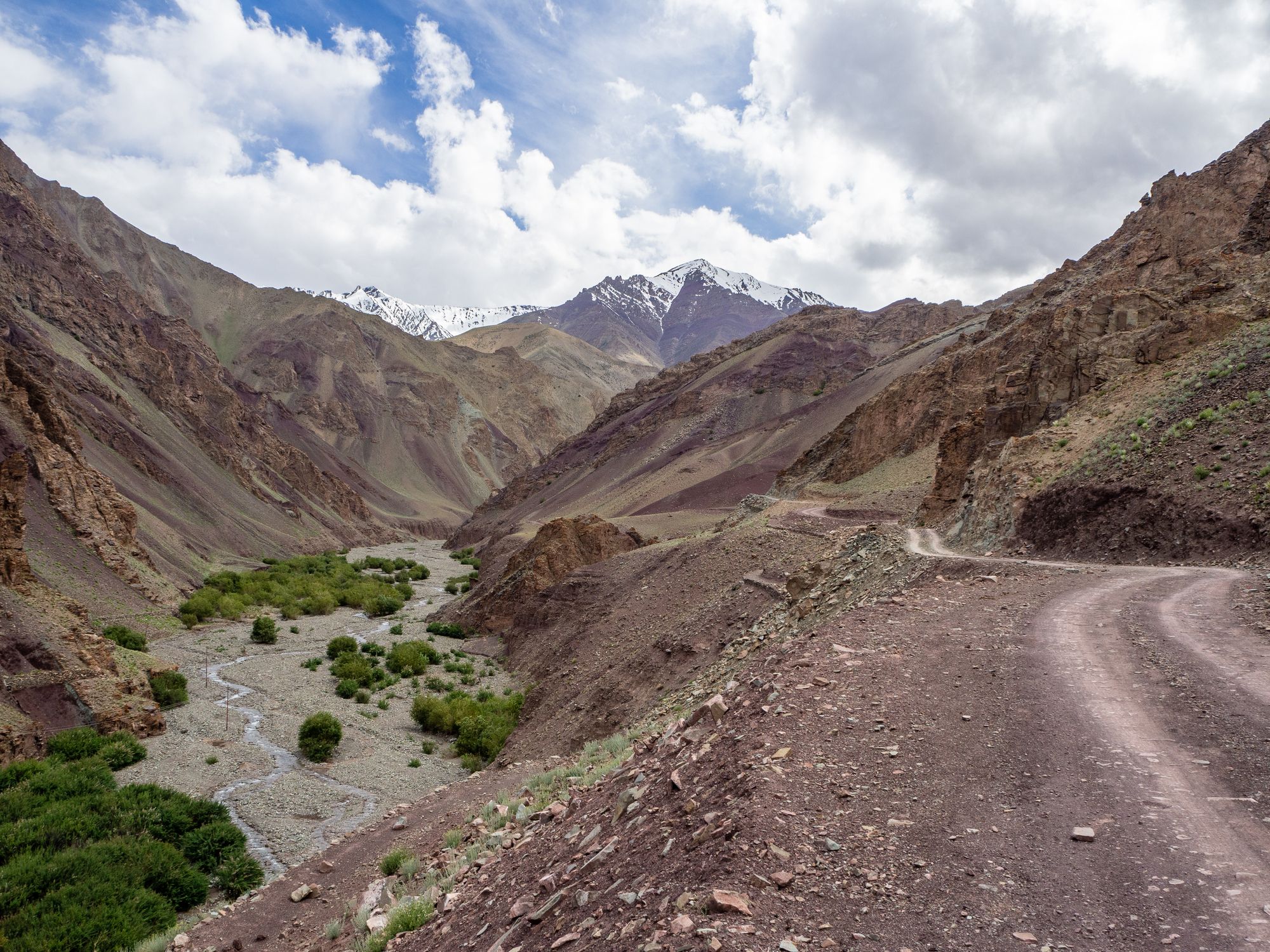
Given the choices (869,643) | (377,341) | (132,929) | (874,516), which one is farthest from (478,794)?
(377,341)

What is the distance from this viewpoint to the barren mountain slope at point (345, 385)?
12788 centimetres

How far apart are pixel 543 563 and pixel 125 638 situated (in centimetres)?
1785

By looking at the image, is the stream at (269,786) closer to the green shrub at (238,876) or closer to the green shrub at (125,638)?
the green shrub at (238,876)

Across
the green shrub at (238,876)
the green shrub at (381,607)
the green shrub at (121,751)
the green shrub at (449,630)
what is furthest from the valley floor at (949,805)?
the green shrub at (381,607)

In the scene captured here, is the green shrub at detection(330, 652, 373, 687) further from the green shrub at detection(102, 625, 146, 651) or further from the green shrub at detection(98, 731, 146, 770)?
the green shrub at detection(98, 731, 146, 770)

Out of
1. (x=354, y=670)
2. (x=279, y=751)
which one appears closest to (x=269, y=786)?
(x=279, y=751)

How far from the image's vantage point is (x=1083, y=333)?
23688mm

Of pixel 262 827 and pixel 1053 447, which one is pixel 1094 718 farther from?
pixel 262 827

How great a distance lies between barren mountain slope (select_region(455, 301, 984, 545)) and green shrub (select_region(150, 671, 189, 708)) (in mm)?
29172

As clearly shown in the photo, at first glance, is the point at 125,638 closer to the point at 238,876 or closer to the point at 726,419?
the point at 238,876

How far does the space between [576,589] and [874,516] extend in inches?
506

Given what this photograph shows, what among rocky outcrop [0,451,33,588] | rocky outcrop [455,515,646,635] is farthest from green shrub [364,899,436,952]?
rocky outcrop [455,515,646,635]

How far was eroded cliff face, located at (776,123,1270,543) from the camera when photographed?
2139 centimetres

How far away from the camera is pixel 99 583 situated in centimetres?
3462
